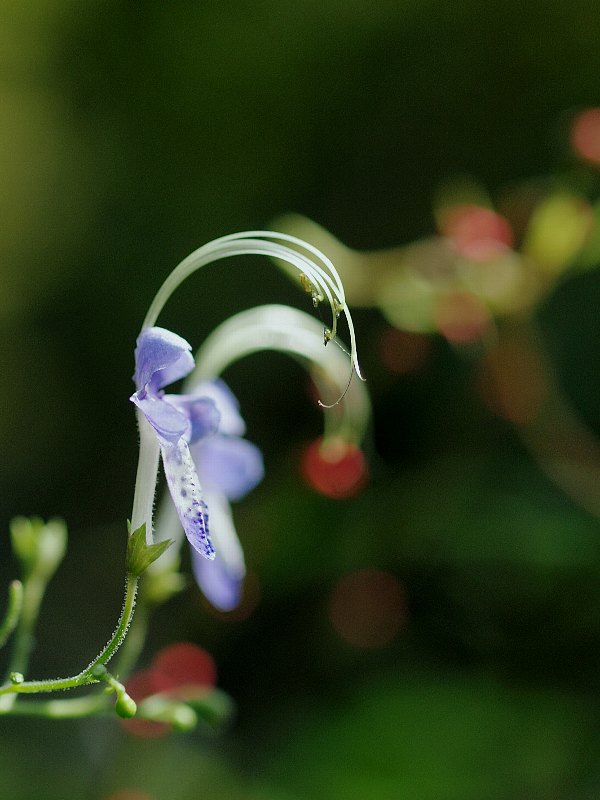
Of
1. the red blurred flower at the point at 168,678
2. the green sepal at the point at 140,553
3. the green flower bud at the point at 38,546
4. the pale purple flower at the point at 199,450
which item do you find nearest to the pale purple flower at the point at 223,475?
the pale purple flower at the point at 199,450

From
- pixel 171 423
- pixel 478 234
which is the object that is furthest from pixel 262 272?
pixel 171 423

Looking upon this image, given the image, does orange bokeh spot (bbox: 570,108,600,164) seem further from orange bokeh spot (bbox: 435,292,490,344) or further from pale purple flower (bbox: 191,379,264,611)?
pale purple flower (bbox: 191,379,264,611)

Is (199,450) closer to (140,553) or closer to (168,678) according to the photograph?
(140,553)

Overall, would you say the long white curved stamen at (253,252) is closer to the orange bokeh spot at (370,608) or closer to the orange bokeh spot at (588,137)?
the orange bokeh spot at (588,137)

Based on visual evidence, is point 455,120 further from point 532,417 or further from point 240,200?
point 532,417

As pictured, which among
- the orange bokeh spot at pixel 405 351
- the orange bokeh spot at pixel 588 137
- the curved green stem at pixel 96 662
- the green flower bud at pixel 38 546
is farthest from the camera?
the orange bokeh spot at pixel 405 351

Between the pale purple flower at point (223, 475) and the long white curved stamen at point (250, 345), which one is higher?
the long white curved stamen at point (250, 345)

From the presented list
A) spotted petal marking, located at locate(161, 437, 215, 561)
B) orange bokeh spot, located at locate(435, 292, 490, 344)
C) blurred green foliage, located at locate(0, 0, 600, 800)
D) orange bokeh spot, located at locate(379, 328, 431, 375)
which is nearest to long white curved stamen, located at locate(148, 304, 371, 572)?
spotted petal marking, located at locate(161, 437, 215, 561)
